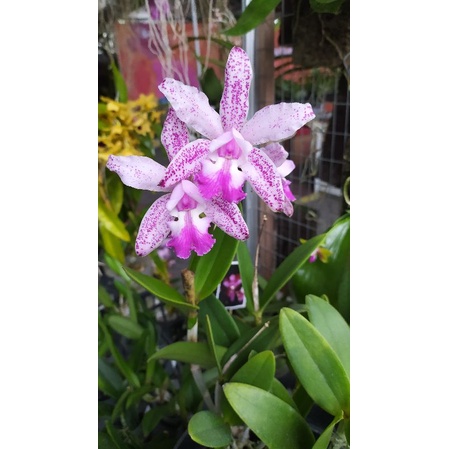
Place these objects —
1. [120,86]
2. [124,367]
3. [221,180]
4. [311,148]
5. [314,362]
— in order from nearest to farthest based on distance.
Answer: [221,180] → [314,362] → [124,367] → [120,86] → [311,148]

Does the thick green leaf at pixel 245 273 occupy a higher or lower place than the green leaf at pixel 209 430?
higher

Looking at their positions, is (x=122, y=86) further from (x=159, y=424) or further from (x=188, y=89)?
(x=159, y=424)

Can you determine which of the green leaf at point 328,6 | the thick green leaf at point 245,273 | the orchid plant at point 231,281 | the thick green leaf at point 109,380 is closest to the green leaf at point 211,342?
the orchid plant at point 231,281

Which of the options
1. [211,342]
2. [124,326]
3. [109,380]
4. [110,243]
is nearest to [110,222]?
[110,243]

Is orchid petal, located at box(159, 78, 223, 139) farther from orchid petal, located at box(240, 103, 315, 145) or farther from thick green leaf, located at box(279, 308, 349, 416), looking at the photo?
thick green leaf, located at box(279, 308, 349, 416)

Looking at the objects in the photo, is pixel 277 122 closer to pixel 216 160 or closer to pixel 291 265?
pixel 216 160

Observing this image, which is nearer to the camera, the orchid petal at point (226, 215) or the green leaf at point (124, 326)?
the orchid petal at point (226, 215)

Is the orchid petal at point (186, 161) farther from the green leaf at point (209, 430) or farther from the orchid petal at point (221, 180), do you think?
the green leaf at point (209, 430)
